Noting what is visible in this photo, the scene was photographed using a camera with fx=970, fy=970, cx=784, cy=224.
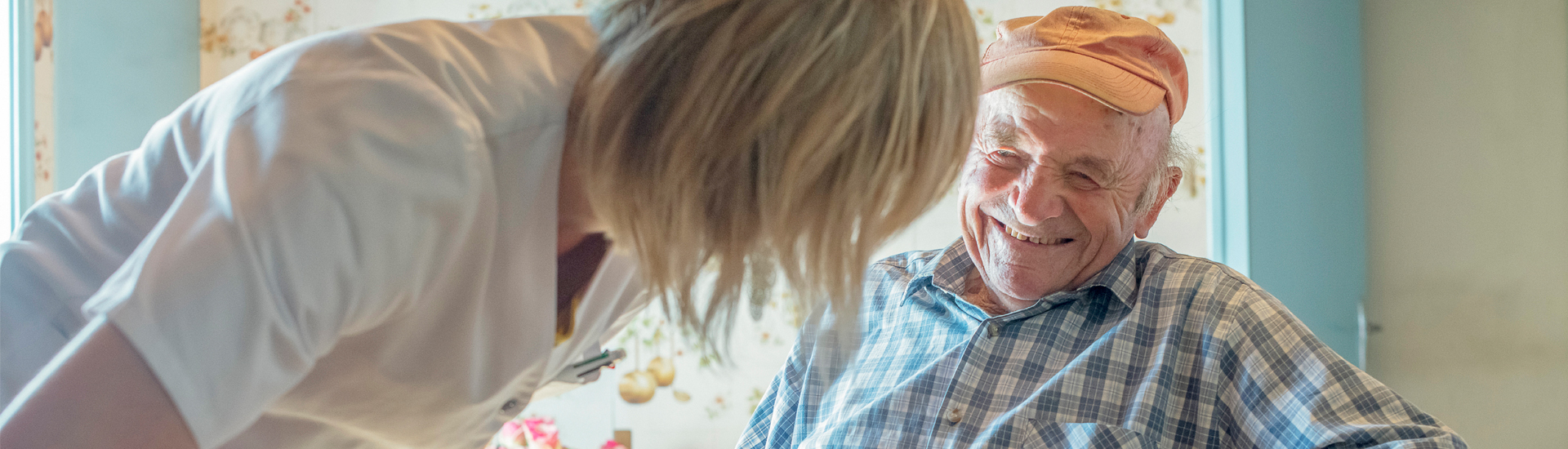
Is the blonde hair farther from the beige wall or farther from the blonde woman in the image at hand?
the beige wall

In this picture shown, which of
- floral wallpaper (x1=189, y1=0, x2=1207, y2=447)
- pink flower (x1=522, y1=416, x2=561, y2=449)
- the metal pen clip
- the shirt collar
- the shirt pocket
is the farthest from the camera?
floral wallpaper (x1=189, y1=0, x2=1207, y2=447)

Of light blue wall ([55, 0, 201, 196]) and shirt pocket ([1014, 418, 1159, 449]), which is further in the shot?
light blue wall ([55, 0, 201, 196])

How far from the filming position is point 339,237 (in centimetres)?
52

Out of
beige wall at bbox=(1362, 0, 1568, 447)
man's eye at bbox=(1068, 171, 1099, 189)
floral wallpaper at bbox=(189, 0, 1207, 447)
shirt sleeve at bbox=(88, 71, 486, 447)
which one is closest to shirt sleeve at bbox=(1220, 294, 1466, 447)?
man's eye at bbox=(1068, 171, 1099, 189)

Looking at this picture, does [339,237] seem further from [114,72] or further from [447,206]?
[114,72]

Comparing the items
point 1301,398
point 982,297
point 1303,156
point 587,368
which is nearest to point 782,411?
point 982,297

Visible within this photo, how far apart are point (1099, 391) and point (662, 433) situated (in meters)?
1.31

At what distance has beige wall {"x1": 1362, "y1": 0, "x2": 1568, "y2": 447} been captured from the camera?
1625 millimetres

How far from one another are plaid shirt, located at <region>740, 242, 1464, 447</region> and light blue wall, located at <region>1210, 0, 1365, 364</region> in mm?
582

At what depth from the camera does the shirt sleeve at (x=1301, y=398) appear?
3.40ft

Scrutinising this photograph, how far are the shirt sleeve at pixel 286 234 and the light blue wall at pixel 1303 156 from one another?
1654mm

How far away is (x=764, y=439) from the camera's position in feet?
4.91

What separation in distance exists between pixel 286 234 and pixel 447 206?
0.30 feet

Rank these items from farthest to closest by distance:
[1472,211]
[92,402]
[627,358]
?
1. [627,358]
2. [1472,211]
3. [92,402]
